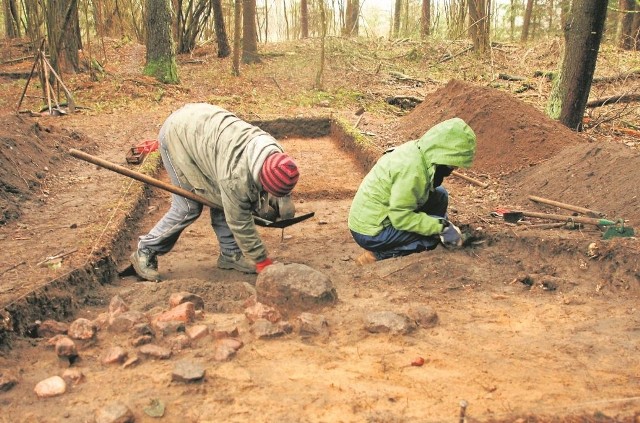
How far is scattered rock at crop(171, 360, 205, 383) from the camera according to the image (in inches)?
107

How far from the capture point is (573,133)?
24.3 feet

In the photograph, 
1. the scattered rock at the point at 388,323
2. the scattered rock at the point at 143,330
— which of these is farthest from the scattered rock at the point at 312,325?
the scattered rock at the point at 143,330

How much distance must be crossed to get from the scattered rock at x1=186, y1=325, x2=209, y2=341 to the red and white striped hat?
3.51ft

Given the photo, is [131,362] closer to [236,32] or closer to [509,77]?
[236,32]

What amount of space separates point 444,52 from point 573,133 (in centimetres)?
873

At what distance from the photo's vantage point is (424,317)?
11.2ft

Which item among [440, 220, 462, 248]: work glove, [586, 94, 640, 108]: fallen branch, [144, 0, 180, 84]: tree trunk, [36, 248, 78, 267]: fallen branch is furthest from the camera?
[144, 0, 180, 84]: tree trunk

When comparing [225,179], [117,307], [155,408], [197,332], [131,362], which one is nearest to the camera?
[155,408]

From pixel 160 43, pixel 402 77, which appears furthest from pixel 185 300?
pixel 402 77

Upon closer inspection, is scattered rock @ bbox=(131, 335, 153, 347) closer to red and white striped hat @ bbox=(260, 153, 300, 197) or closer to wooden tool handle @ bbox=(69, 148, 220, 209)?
red and white striped hat @ bbox=(260, 153, 300, 197)

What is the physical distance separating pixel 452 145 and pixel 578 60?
4238 millimetres

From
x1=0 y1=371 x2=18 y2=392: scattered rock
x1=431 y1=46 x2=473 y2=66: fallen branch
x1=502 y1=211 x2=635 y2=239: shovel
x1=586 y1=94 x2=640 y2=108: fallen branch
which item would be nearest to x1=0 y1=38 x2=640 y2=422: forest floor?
x1=0 y1=371 x2=18 y2=392: scattered rock

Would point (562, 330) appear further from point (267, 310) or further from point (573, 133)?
point (573, 133)

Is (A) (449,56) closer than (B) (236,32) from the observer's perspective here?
No
